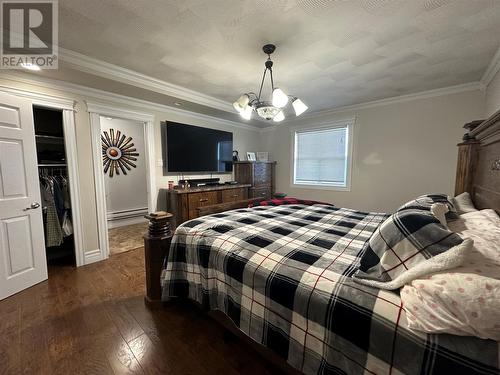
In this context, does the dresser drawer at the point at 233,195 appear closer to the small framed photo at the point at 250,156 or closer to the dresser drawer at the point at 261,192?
the dresser drawer at the point at 261,192

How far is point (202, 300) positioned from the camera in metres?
1.47

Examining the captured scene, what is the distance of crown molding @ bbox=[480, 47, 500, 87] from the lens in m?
2.10

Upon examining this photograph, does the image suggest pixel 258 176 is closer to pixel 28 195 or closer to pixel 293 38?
pixel 293 38

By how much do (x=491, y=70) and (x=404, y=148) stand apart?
4.05 feet

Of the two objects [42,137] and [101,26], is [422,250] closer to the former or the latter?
[101,26]

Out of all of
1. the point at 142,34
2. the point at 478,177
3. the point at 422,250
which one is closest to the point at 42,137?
the point at 142,34

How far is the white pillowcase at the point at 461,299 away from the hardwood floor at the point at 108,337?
104cm

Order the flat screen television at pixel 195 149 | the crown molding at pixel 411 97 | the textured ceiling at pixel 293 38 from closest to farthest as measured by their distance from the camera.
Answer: the textured ceiling at pixel 293 38, the crown molding at pixel 411 97, the flat screen television at pixel 195 149

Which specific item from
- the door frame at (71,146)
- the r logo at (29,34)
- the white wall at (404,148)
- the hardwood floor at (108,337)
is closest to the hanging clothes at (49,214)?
the door frame at (71,146)

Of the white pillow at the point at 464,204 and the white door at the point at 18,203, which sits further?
the white door at the point at 18,203

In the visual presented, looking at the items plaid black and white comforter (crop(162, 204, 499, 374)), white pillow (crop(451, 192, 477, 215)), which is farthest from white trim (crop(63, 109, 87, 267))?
white pillow (crop(451, 192, 477, 215))

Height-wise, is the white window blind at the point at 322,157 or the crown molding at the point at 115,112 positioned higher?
the crown molding at the point at 115,112

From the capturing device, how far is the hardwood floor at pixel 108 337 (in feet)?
4.26

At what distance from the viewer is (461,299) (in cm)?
64
